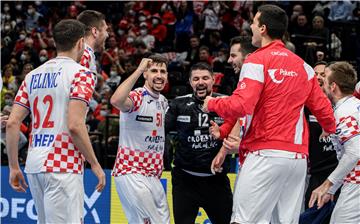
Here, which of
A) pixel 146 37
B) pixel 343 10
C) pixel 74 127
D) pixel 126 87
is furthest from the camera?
pixel 146 37

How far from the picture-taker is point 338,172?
697 cm

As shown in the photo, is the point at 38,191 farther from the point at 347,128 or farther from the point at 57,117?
the point at 347,128

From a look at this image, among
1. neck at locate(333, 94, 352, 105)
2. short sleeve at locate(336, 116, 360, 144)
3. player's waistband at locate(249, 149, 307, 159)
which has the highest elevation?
neck at locate(333, 94, 352, 105)

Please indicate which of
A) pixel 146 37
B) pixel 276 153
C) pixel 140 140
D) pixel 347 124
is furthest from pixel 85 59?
pixel 146 37

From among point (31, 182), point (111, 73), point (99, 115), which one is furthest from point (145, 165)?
point (111, 73)

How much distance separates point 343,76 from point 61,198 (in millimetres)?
3038

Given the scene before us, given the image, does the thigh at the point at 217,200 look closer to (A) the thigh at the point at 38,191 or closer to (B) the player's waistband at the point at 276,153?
(B) the player's waistband at the point at 276,153

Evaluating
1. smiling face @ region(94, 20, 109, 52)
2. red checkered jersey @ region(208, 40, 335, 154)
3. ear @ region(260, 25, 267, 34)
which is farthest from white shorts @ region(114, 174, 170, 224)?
ear @ region(260, 25, 267, 34)

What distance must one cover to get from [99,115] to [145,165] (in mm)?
7492

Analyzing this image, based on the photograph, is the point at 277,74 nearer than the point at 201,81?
Yes

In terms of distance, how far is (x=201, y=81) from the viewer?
27.6ft

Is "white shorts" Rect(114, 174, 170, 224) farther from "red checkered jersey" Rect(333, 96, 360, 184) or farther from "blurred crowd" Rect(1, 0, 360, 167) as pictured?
"blurred crowd" Rect(1, 0, 360, 167)

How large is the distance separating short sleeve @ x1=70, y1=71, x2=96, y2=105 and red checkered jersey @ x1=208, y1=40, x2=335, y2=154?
100 cm

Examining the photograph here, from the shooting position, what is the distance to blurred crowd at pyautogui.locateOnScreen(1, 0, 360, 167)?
50.7ft
